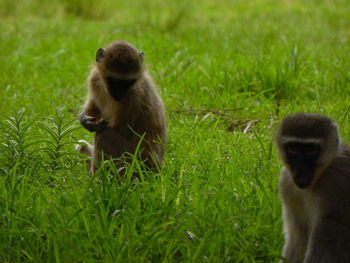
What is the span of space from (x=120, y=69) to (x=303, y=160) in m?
2.07

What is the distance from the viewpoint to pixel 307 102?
24.4ft

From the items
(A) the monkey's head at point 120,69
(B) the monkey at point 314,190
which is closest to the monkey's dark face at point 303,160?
(B) the monkey at point 314,190

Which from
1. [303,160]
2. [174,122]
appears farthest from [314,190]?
[174,122]

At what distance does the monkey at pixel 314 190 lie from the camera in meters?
3.64

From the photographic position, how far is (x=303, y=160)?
381 cm

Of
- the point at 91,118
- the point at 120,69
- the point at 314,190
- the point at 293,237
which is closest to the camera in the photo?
the point at 314,190

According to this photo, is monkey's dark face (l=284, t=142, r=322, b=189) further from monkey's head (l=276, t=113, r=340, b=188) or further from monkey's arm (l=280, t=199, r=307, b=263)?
monkey's arm (l=280, t=199, r=307, b=263)

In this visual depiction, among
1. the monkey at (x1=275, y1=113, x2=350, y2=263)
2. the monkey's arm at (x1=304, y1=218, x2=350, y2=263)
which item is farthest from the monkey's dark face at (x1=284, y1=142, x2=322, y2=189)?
the monkey's arm at (x1=304, y1=218, x2=350, y2=263)

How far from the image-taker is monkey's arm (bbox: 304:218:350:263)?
11.9ft

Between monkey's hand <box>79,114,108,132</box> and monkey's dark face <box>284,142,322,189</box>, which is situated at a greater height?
monkey's dark face <box>284,142,322,189</box>

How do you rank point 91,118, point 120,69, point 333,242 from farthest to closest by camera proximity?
1. point 91,118
2. point 120,69
3. point 333,242

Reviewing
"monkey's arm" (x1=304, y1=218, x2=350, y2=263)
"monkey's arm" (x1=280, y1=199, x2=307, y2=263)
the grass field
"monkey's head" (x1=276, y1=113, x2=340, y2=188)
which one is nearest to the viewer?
"monkey's arm" (x1=304, y1=218, x2=350, y2=263)

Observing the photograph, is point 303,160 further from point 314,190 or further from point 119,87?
point 119,87

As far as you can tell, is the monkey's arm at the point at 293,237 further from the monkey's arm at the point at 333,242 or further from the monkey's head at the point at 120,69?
the monkey's head at the point at 120,69
